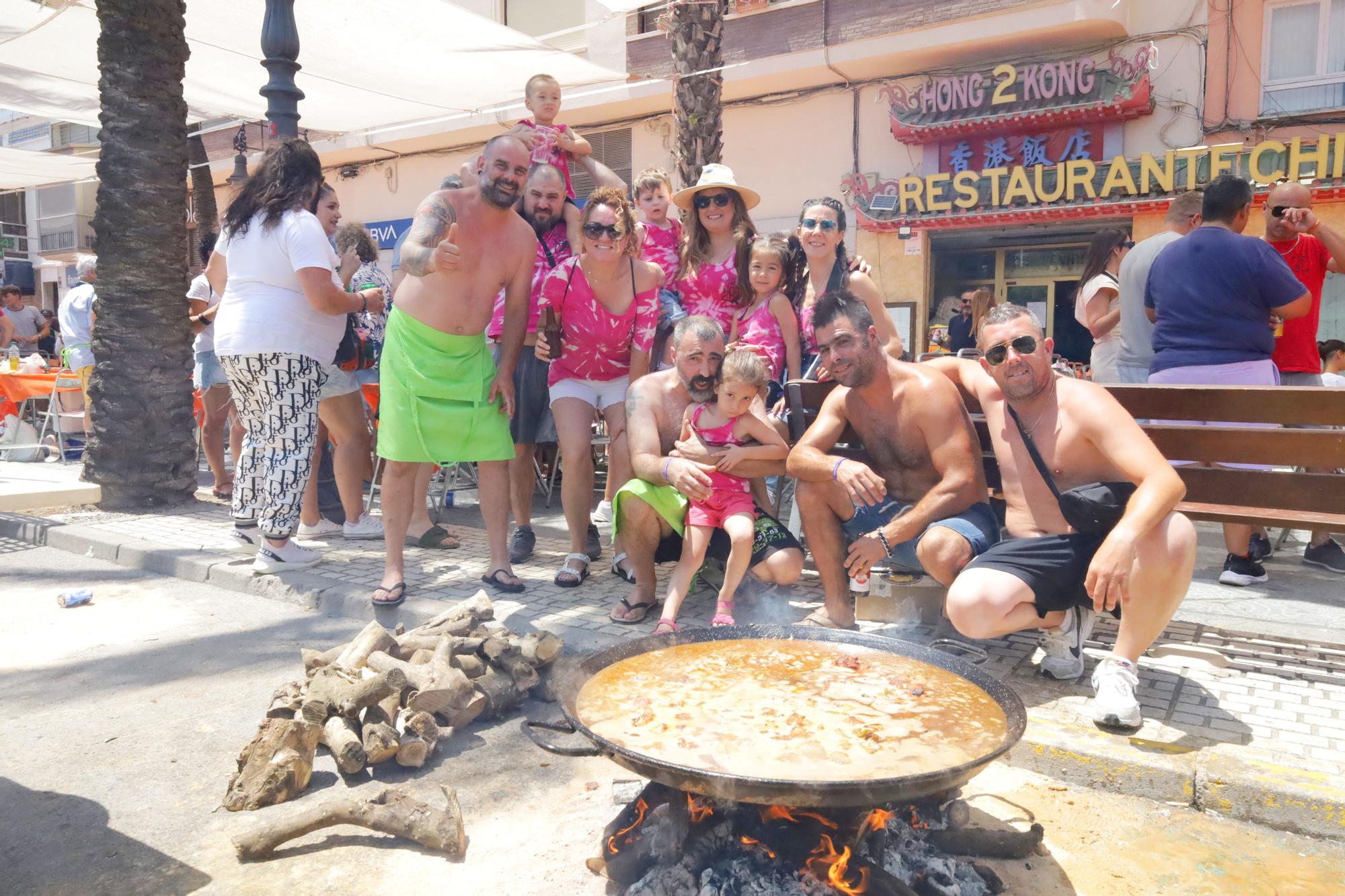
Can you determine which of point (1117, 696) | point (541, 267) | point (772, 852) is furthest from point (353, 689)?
point (541, 267)

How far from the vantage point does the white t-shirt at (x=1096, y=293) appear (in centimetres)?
634

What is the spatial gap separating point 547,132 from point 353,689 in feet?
13.7

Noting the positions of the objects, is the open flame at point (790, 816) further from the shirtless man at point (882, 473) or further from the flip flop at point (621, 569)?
the flip flop at point (621, 569)

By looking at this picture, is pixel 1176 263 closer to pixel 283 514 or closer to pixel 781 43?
pixel 283 514

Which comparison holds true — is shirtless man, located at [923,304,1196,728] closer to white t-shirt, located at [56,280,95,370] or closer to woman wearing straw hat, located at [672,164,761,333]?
woman wearing straw hat, located at [672,164,761,333]

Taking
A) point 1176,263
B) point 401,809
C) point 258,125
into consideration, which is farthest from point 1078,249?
point 258,125

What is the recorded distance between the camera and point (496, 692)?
138 inches

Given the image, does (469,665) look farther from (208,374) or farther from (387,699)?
(208,374)

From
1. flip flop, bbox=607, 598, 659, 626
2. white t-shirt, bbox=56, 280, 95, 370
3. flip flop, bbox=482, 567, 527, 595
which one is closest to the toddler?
flip flop, bbox=482, 567, 527, 595

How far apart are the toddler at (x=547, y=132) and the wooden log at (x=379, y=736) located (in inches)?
145

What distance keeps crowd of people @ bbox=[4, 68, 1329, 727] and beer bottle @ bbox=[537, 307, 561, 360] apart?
12 millimetres

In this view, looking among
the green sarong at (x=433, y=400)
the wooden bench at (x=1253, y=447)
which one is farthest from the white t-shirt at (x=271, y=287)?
the wooden bench at (x=1253, y=447)

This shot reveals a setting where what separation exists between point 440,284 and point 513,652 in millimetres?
2069

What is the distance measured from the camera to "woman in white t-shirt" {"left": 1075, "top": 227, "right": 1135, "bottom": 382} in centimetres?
628
